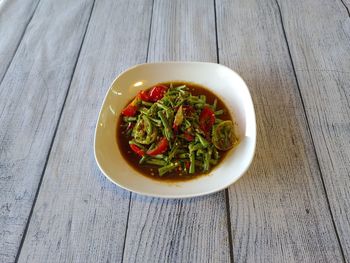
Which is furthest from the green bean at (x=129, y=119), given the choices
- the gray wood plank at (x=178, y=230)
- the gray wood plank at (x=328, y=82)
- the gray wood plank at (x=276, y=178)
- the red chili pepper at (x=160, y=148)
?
the gray wood plank at (x=328, y=82)

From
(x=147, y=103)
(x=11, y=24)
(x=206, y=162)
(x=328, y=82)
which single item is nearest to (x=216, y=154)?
(x=206, y=162)

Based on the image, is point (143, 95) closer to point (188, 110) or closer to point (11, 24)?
point (188, 110)

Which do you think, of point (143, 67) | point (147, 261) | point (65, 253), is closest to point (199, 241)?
point (147, 261)

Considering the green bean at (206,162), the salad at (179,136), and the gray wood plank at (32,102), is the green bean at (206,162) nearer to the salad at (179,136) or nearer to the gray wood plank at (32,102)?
the salad at (179,136)

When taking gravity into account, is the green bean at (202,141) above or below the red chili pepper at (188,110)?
below

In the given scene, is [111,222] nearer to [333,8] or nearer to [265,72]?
[265,72]
